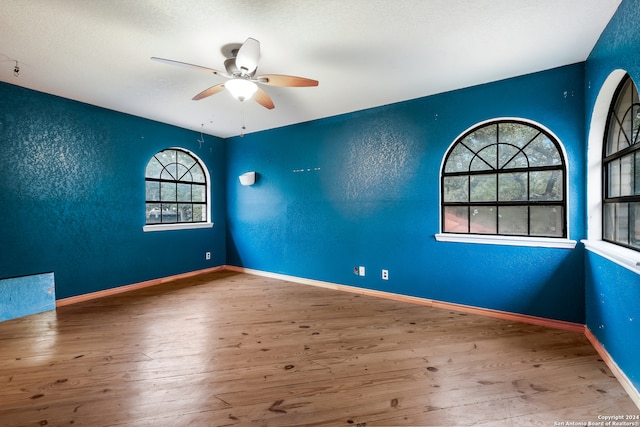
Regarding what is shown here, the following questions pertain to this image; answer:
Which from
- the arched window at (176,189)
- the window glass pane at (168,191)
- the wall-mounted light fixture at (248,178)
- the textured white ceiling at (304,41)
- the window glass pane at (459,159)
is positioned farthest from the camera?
the wall-mounted light fixture at (248,178)

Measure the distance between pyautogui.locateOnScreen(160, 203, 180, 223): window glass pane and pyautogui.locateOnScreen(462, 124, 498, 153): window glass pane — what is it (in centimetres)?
425

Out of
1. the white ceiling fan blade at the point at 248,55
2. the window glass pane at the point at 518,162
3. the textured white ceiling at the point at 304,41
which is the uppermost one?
the textured white ceiling at the point at 304,41

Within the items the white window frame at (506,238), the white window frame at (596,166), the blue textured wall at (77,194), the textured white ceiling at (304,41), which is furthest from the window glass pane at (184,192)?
the white window frame at (596,166)

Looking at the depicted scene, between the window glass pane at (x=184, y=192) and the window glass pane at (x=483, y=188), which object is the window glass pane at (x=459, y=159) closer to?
the window glass pane at (x=483, y=188)

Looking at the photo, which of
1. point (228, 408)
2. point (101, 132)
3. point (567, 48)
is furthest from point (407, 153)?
point (101, 132)

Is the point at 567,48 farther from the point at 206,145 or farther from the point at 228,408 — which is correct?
the point at 206,145

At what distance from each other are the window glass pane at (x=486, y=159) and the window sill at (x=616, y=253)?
1.05m

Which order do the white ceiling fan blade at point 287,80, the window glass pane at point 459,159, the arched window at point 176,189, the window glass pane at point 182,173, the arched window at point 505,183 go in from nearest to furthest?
the white ceiling fan blade at point 287,80, the arched window at point 505,183, the window glass pane at point 459,159, the arched window at point 176,189, the window glass pane at point 182,173

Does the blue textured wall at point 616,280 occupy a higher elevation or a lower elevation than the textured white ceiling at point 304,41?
lower

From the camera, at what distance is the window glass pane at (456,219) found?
322 centimetres

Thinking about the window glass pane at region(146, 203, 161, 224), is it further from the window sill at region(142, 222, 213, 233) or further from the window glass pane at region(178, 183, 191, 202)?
the window glass pane at region(178, 183, 191, 202)

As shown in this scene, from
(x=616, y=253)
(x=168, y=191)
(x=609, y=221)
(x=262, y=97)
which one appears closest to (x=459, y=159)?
(x=609, y=221)

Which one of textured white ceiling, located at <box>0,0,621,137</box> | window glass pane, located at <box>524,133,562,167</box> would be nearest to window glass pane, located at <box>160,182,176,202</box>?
textured white ceiling, located at <box>0,0,621,137</box>

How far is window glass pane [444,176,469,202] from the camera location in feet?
10.5
